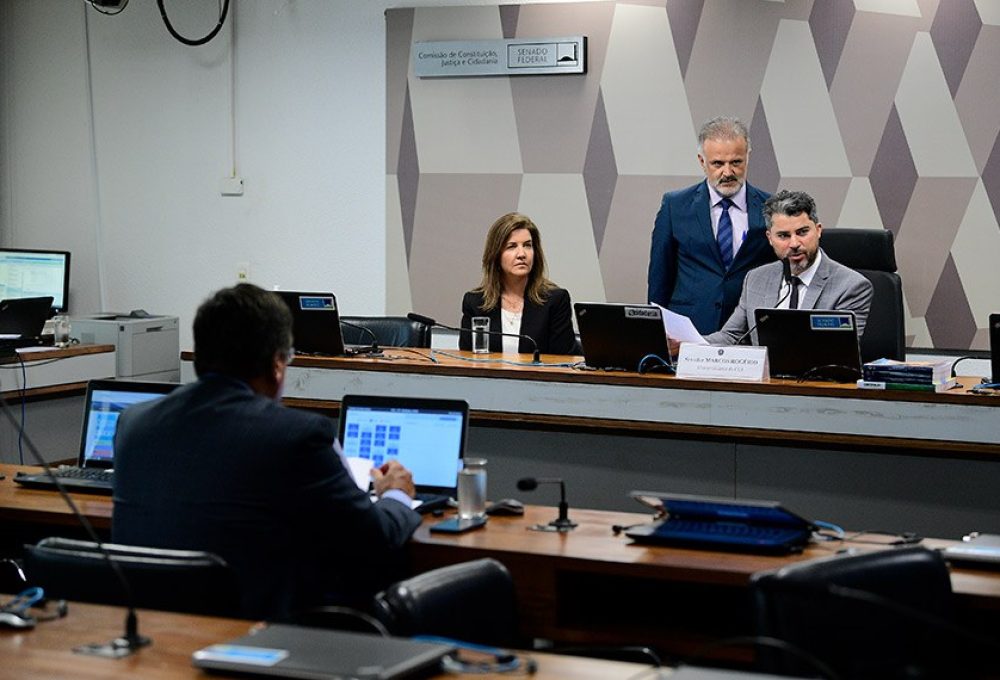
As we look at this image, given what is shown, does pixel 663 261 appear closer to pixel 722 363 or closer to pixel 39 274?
pixel 722 363

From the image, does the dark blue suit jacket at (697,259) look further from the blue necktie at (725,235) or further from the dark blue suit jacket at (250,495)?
the dark blue suit jacket at (250,495)

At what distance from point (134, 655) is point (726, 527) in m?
1.32

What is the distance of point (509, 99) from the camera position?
252 inches

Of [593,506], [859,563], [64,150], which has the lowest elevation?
[593,506]

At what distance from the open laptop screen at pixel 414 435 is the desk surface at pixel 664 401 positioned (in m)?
1.26

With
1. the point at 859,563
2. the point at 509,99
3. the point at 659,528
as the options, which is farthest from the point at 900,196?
the point at 859,563

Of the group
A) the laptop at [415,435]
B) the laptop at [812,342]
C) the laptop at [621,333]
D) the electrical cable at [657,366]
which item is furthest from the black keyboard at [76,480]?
the laptop at [812,342]

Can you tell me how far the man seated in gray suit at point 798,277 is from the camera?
15.6ft

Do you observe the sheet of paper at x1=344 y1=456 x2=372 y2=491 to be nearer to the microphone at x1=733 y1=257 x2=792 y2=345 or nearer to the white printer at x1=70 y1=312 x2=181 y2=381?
the microphone at x1=733 y1=257 x2=792 y2=345

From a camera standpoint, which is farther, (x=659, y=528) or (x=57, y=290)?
(x=57, y=290)

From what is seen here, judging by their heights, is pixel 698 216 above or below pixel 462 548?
above

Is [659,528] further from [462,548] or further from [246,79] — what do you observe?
[246,79]

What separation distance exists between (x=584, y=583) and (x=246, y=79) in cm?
481

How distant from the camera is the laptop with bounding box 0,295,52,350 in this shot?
564 cm
